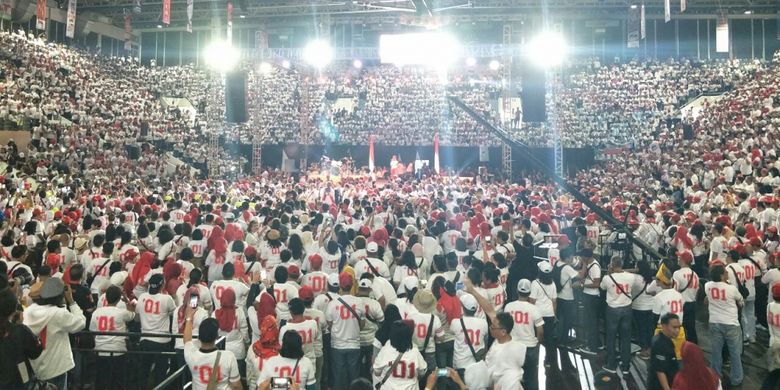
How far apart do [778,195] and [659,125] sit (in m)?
16.9

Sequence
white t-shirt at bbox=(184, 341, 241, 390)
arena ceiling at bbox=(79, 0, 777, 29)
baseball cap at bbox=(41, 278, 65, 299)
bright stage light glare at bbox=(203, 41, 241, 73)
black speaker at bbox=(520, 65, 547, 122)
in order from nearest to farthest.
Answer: white t-shirt at bbox=(184, 341, 241, 390) → baseball cap at bbox=(41, 278, 65, 299) → black speaker at bbox=(520, 65, 547, 122) → bright stage light glare at bbox=(203, 41, 241, 73) → arena ceiling at bbox=(79, 0, 777, 29)

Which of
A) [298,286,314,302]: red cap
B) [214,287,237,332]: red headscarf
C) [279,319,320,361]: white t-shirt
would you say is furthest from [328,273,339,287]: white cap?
[214,287,237,332]: red headscarf

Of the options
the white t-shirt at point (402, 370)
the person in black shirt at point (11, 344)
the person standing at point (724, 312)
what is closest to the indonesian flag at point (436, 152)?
the person standing at point (724, 312)

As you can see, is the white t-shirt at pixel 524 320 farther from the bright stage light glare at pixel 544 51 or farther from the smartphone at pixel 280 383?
the bright stage light glare at pixel 544 51

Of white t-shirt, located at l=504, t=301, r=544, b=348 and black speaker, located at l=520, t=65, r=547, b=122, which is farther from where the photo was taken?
black speaker, located at l=520, t=65, r=547, b=122

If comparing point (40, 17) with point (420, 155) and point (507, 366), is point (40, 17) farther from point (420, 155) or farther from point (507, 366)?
point (507, 366)

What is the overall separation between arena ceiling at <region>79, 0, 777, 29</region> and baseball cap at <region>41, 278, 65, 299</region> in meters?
27.9

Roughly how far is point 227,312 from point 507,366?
315 cm

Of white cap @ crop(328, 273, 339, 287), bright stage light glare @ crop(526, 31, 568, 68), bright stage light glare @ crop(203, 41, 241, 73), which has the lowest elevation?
white cap @ crop(328, 273, 339, 287)

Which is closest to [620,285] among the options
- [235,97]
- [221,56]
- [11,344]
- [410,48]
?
[11,344]

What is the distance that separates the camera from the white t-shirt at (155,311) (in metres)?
6.64

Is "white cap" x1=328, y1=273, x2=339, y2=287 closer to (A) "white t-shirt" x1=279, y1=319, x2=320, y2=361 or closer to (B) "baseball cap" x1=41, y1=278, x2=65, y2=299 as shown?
(A) "white t-shirt" x1=279, y1=319, x2=320, y2=361

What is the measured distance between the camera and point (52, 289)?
5.20 m

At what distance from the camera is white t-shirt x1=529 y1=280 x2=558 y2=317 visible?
7586mm
